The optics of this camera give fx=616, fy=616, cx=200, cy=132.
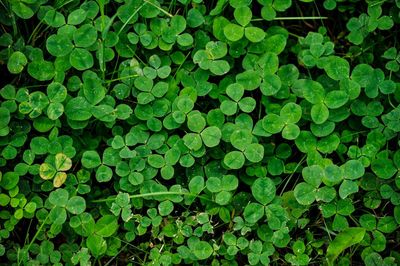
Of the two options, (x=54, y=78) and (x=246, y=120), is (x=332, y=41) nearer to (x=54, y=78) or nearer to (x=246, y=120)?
(x=246, y=120)

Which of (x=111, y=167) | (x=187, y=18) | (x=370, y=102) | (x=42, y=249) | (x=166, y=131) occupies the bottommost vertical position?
(x=42, y=249)

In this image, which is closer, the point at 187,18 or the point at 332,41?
the point at 187,18

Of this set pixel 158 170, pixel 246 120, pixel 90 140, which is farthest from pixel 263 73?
pixel 90 140

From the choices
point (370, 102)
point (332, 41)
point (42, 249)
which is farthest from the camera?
point (332, 41)

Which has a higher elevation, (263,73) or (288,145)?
(263,73)

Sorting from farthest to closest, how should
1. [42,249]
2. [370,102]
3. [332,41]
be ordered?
[332,41]
[370,102]
[42,249]

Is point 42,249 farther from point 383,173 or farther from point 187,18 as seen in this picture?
point 383,173

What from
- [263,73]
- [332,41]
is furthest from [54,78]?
[332,41]
